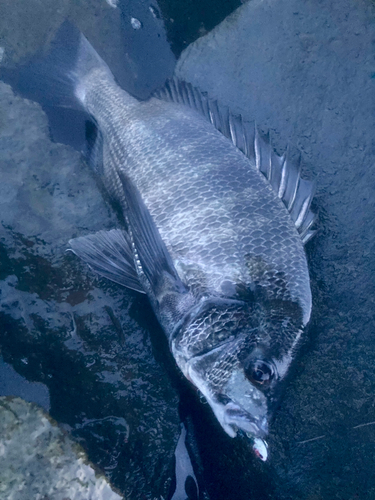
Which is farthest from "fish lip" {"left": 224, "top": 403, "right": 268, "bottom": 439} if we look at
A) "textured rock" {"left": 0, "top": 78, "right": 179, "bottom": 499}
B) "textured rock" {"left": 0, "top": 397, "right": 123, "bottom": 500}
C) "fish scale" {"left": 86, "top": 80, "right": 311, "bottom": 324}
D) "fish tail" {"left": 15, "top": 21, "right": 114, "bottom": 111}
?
"fish tail" {"left": 15, "top": 21, "right": 114, "bottom": 111}

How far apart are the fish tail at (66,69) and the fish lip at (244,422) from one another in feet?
9.74

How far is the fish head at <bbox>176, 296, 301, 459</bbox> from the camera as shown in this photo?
74.4 inches

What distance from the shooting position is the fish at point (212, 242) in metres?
2.06

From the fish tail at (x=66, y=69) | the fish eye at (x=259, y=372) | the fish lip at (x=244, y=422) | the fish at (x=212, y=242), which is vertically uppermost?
the fish tail at (x=66, y=69)

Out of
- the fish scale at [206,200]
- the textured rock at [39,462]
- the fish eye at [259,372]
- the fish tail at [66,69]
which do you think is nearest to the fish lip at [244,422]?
the fish eye at [259,372]

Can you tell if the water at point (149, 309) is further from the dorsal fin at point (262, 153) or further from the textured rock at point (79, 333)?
the dorsal fin at point (262, 153)

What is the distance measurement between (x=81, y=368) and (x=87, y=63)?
282cm


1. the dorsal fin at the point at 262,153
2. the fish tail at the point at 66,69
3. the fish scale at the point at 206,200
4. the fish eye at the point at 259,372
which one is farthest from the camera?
the fish tail at the point at 66,69

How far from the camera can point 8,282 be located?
8.94 ft

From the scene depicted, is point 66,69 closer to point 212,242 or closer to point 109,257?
point 109,257

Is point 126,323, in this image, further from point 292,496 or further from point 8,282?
point 292,496

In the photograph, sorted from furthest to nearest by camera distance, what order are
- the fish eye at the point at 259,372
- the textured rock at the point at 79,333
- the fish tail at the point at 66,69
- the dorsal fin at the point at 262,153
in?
1. the fish tail at the point at 66,69
2. the dorsal fin at the point at 262,153
3. the textured rock at the point at 79,333
4. the fish eye at the point at 259,372

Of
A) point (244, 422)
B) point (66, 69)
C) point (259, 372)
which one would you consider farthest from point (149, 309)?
point (66, 69)

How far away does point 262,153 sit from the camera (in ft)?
9.12
